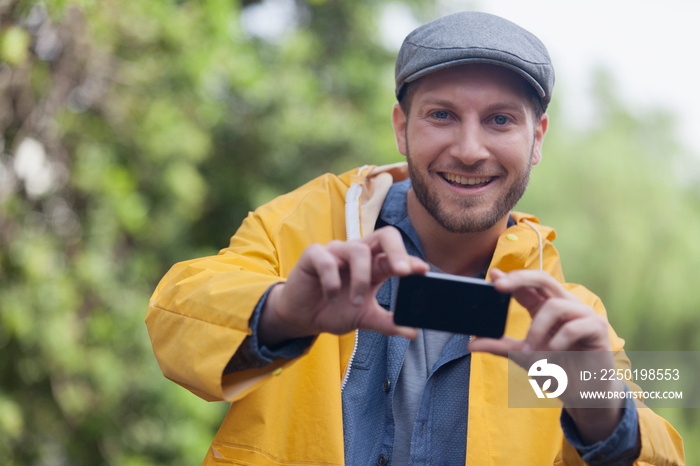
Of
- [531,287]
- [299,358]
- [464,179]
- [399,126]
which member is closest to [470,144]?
[464,179]

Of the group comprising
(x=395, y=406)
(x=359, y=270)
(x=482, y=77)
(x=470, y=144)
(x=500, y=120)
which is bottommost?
(x=395, y=406)

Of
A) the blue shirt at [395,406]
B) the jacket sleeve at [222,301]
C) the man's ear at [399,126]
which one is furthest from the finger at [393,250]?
the man's ear at [399,126]

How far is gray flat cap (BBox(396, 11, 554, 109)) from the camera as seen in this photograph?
220cm

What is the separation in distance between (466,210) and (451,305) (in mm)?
777

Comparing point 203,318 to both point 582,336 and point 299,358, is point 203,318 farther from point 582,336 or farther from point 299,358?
point 582,336

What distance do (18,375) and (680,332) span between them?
27.6 feet

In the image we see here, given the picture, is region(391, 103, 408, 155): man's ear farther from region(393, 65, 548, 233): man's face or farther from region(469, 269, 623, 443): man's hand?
region(469, 269, 623, 443): man's hand

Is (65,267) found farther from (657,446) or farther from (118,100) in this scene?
(657,446)

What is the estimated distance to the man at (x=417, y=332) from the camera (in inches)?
66.8

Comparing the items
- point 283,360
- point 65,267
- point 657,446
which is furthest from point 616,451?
point 65,267

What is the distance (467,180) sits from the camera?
2301 millimetres

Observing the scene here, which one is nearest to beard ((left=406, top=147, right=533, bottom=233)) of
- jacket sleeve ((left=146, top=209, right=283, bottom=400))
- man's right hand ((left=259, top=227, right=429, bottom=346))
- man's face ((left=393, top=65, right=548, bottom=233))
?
man's face ((left=393, top=65, right=548, bottom=233))

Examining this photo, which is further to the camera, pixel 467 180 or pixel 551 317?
pixel 467 180

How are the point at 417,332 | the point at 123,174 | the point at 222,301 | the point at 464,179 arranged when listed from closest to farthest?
the point at 222,301, the point at 417,332, the point at 464,179, the point at 123,174
